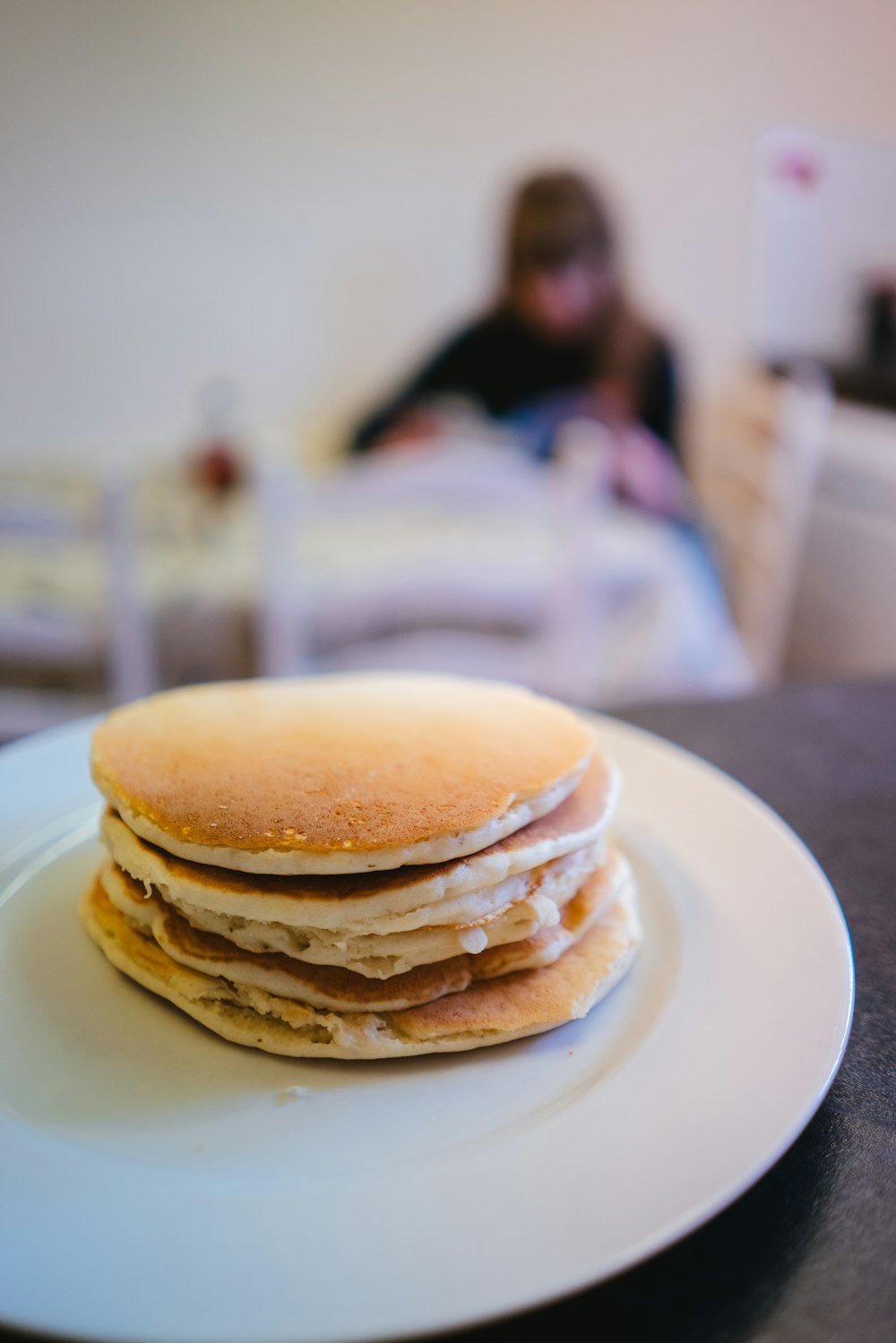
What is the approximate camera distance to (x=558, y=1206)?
15.4 inches

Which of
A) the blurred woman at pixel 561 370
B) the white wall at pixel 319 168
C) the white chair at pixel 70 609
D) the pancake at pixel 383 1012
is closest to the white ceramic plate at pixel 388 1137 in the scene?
the pancake at pixel 383 1012

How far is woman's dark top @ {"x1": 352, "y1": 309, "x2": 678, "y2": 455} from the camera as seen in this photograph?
3.48 meters

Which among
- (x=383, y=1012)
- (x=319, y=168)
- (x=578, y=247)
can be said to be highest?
(x=319, y=168)

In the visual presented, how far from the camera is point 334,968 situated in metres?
0.57

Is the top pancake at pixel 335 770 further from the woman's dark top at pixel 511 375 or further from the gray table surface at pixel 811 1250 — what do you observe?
the woman's dark top at pixel 511 375

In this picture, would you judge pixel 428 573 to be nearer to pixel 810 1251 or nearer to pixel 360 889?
pixel 360 889

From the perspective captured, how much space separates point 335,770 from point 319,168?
3029mm

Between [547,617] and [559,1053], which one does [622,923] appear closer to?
[559,1053]

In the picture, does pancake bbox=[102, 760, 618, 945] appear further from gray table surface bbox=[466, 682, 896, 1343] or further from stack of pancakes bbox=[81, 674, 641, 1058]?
gray table surface bbox=[466, 682, 896, 1343]

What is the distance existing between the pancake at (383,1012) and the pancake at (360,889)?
38 mm

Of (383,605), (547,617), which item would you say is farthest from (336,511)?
(547,617)

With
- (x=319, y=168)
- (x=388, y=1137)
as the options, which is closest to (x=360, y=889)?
(x=388, y=1137)

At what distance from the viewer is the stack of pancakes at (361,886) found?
0.53 metres

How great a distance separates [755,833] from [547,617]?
58.8 inches
